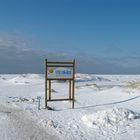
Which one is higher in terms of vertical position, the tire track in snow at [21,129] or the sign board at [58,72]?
the sign board at [58,72]

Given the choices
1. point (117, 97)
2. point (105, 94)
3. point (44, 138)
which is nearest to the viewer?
point (44, 138)

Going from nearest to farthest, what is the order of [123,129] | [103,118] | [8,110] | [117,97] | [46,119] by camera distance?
[123,129]
[103,118]
[46,119]
[8,110]
[117,97]

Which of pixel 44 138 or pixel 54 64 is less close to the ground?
pixel 54 64

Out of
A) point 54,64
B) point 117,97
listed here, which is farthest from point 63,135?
point 117,97

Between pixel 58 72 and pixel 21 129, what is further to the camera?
pixel 58 72

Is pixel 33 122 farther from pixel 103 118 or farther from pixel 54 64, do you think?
pixel 54 64

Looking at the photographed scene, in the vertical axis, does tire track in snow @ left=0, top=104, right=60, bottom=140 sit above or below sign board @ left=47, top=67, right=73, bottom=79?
below

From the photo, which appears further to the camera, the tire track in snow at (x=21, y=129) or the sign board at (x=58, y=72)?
the sign board at (x=58, y=72)

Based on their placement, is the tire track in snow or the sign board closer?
the tire track in snow

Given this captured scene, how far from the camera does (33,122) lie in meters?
15.7

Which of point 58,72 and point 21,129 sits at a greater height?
point 58,72

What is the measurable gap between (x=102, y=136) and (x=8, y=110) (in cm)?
797

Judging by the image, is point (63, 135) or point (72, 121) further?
point (72, 121)

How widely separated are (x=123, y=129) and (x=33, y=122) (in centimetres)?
407
